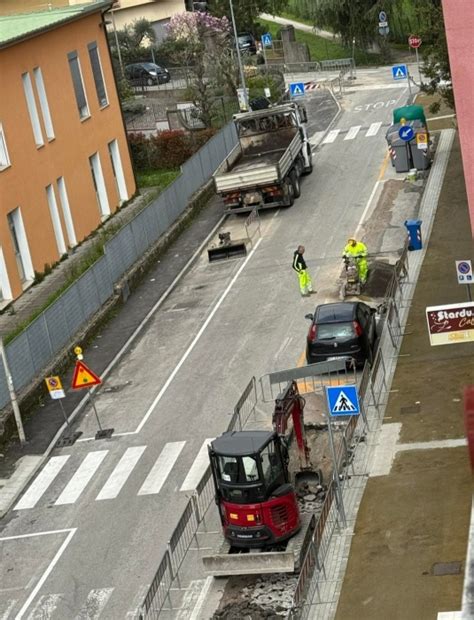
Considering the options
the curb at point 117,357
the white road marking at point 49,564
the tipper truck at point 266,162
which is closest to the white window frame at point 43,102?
the tipper truck at point 266,162

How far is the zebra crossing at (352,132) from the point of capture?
175ft

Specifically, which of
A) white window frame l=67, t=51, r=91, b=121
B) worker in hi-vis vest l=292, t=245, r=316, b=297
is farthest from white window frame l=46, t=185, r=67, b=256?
worker in hi-vis vest l=292, t=245, r=316, b=297

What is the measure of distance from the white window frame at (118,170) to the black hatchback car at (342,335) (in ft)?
63.7

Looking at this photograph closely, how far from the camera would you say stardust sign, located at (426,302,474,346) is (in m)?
22.9

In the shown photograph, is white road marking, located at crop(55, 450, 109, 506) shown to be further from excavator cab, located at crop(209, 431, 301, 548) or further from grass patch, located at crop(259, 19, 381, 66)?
grass patch, located at crop(259, 19, 381, 66)

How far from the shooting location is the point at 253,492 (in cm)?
2117

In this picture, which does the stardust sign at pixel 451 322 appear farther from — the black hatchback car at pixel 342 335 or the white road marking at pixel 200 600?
the white road marking at pixel 200 600

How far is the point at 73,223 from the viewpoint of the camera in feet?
140

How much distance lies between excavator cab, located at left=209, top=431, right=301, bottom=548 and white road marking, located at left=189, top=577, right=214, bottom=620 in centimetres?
76

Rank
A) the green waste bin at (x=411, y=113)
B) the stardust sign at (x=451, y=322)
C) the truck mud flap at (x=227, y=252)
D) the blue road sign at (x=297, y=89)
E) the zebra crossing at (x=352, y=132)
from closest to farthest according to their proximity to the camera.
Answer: the stardust sign at (x=451, y=322)
the truck mud flap at (x=227, y=252)
the green waste bin at (x=411, y=113)
the zebra crossing at (x=352, y=132)
the blue road sign at (x=297, y=89)

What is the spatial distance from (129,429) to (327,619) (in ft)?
33.0

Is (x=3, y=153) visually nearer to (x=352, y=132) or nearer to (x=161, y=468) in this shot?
(x=161, y=468)

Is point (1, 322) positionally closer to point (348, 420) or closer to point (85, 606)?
point (348, 420)

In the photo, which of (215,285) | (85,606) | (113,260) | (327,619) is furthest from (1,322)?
(327,619)
